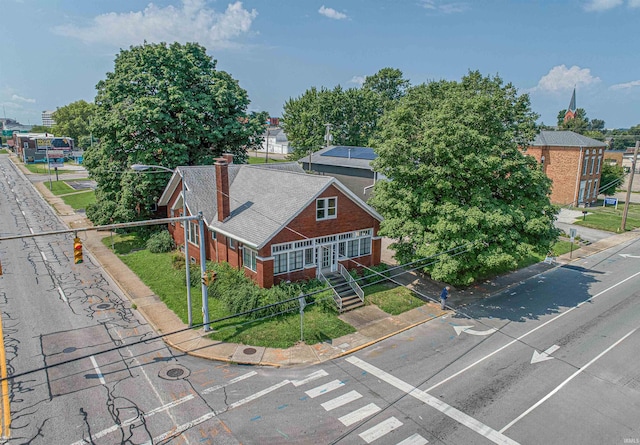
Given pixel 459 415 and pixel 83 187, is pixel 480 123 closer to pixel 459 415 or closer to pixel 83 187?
pixel 459 415

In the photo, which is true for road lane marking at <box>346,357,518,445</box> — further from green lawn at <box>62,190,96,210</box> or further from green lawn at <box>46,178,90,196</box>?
green lawn at <box>46,178,90,196</box>

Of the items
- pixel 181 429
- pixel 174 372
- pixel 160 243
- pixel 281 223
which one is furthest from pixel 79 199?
pixel 181 429

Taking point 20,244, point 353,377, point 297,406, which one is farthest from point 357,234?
point 20,244

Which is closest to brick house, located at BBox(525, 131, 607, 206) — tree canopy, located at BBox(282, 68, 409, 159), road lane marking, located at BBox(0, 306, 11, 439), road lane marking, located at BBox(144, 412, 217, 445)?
tree canopy, located at BBox(282, 68, 409, 159)

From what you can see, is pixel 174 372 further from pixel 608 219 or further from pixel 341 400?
pixel 608 219

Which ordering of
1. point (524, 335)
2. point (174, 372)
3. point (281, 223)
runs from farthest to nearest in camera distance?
point (281, 223) → point (524, 335) → point (174, 372)

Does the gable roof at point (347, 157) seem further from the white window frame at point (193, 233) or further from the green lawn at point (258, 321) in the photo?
the green lawn at point (258, 321)

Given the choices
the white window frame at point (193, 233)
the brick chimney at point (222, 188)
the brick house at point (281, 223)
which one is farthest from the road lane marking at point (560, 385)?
the white window frame at point (193, 233)
